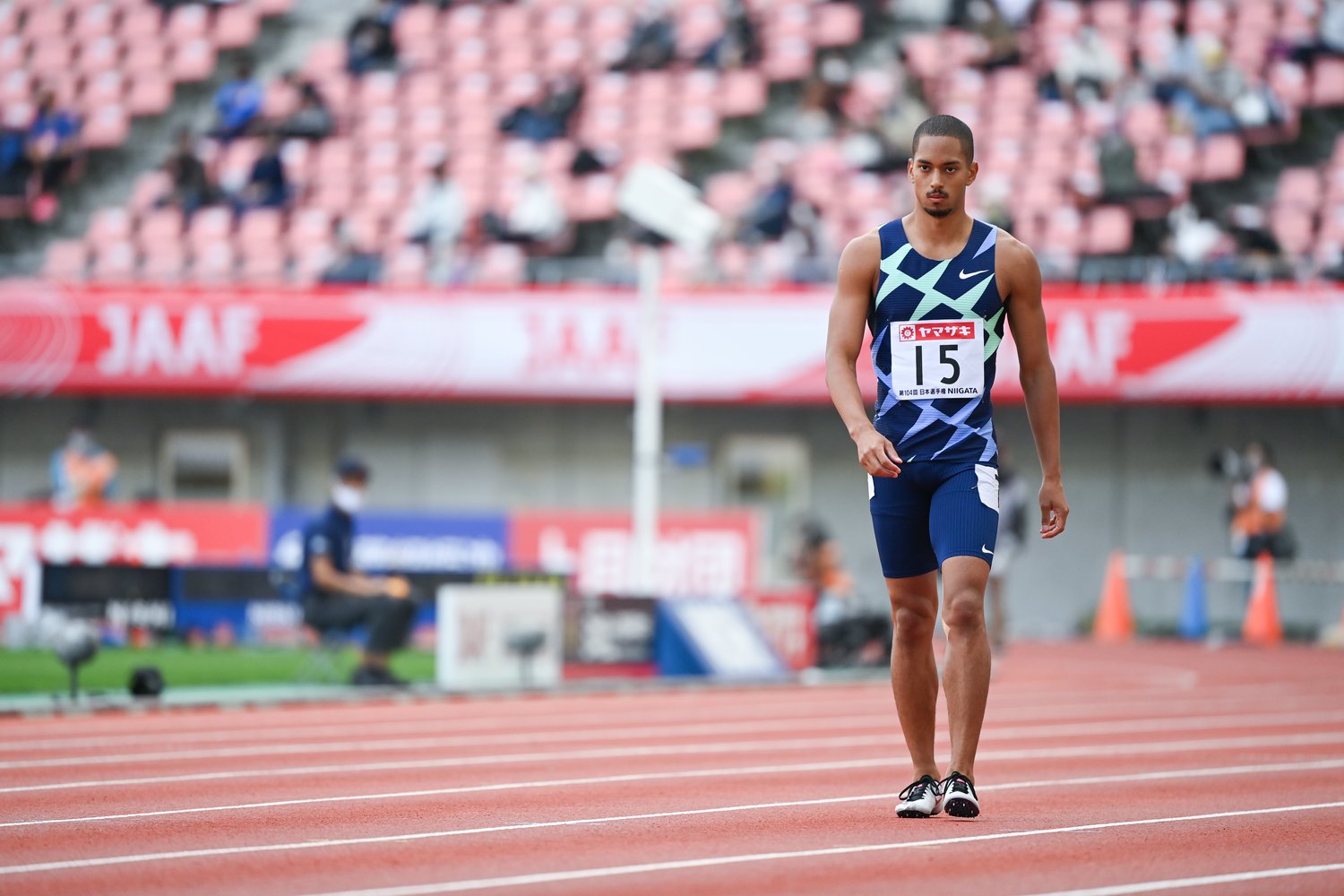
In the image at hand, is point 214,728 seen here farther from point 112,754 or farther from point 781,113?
point 781,113

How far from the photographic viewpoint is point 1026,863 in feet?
18.4

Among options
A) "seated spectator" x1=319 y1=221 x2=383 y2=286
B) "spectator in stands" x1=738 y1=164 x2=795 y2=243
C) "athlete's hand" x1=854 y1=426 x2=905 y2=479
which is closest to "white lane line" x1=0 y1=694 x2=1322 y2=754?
"athlete's hand" x1=854 y1=426 x2=905 y2=479

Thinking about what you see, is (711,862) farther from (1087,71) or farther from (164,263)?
(1087,71)

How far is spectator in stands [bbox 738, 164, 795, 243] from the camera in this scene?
24.0 metres

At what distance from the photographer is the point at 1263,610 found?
22328 millimetres

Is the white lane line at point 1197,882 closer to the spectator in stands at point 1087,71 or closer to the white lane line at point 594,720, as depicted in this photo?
the white lane line at point 594,720

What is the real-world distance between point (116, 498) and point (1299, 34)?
1608cm

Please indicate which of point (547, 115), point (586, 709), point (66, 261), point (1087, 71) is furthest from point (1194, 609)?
point (66, 261)

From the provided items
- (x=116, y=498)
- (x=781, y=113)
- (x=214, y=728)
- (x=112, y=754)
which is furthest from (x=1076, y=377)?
(x=112, y=754)

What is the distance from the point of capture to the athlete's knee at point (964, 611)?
249 inches

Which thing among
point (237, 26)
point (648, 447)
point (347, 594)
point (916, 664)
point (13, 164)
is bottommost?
point (916, 664)

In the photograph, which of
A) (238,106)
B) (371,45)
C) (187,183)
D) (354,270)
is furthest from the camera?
(371,45)

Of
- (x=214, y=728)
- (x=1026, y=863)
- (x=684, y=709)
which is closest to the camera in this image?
(x=1026, y=863)

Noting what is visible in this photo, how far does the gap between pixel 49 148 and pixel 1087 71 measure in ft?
44.4
